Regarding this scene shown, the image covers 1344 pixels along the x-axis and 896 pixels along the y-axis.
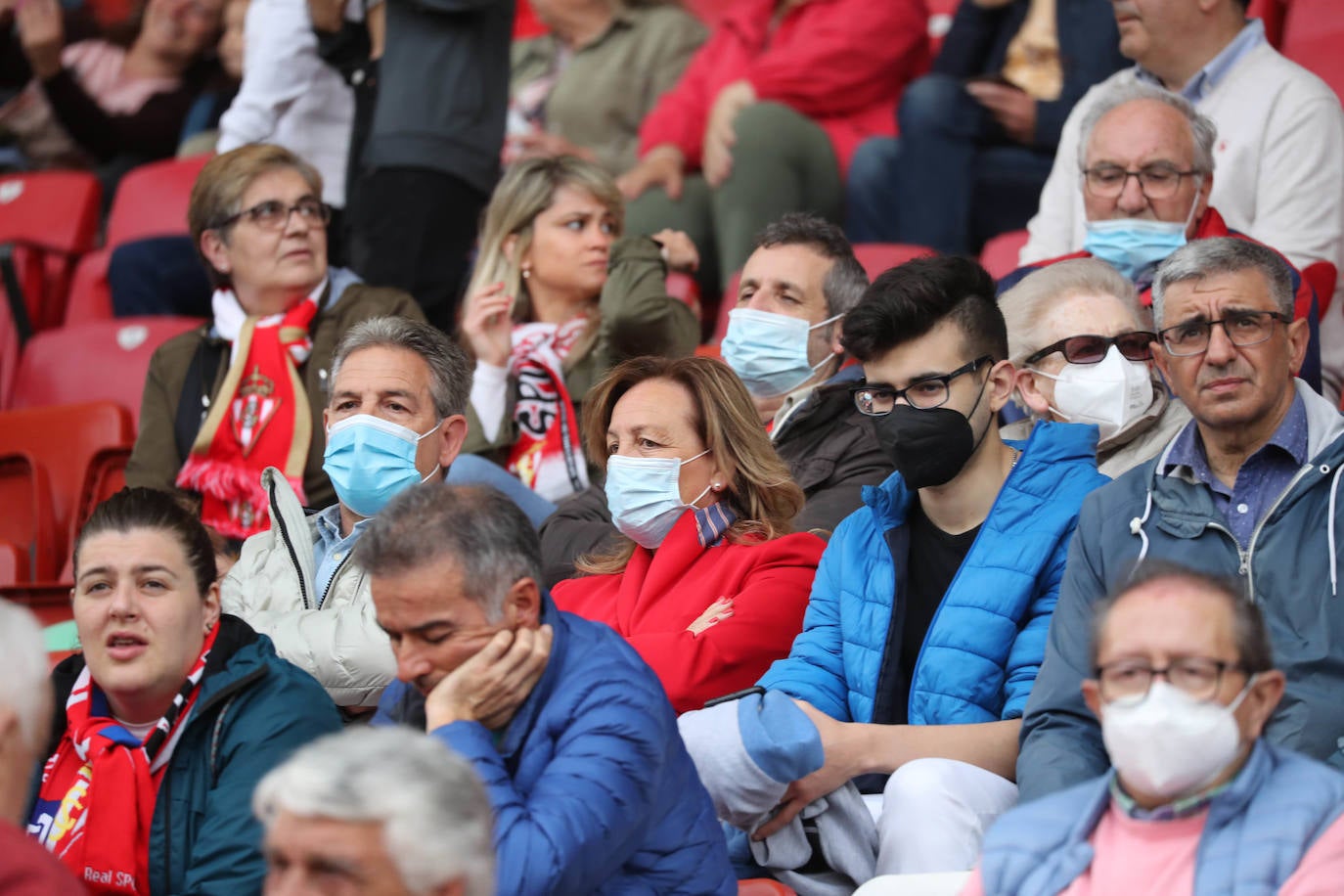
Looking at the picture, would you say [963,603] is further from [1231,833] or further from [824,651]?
[1231,833]

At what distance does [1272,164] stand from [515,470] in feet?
7.69

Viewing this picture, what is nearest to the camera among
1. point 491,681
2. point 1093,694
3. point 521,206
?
point 1093,694

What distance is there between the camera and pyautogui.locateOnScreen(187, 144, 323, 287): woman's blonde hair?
5.10 metres

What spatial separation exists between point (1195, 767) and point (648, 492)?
5.23ft

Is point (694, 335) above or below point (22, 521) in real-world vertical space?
above

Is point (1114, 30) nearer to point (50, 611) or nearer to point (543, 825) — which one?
point (50, 611)

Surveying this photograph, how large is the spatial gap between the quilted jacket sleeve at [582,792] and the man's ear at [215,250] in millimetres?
2858

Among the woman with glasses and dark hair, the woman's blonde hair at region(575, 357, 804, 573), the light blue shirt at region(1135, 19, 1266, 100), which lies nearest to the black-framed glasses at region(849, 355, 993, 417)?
→ the woman's blonde hair at region(575, 357, 804, 573)

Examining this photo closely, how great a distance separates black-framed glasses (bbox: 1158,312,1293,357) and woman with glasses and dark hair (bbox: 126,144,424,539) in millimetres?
2392

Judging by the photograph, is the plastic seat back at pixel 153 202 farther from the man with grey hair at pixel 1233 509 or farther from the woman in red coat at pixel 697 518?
the man with grey hair at pixel 1233 509

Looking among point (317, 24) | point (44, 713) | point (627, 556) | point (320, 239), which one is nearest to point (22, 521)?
point (320, 239)

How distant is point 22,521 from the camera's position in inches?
204

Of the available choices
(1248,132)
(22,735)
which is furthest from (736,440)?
(1248,132)

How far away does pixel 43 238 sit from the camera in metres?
6.93
